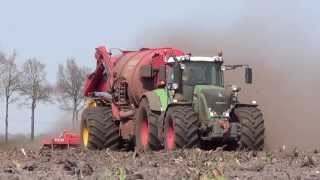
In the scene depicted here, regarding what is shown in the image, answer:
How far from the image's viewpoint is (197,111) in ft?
50.1

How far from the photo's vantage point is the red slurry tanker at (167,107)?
49.0 ft

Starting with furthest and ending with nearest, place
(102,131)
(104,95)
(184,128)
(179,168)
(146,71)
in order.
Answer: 1. (104,95)
2. (102,131)
3. (146,71)
4. (184,128)
5. (179,168)

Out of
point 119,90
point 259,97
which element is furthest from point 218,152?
point 259,97

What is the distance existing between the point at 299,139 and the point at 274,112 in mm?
1389

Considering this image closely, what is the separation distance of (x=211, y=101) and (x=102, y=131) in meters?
4.34

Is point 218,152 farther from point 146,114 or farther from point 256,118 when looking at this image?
point 146,114

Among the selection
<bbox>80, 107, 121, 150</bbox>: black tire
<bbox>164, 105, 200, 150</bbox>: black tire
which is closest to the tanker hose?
<bbox>80, 107, 121, 150</bbox>: black tire

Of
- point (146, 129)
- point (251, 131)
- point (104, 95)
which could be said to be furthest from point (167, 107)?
point (104, 95)

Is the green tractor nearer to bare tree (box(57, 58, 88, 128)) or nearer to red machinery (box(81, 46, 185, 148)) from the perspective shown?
red machinery (box(81, 46, 185, 148))

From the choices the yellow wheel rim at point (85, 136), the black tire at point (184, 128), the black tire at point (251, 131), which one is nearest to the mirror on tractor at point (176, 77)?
the black tire at point (184, 128)

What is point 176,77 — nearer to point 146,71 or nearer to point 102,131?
point 146,71

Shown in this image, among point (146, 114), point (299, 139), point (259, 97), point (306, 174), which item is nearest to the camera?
point (306, 174)

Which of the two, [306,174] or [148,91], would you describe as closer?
[306,174]

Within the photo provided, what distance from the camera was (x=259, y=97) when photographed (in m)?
21.9
